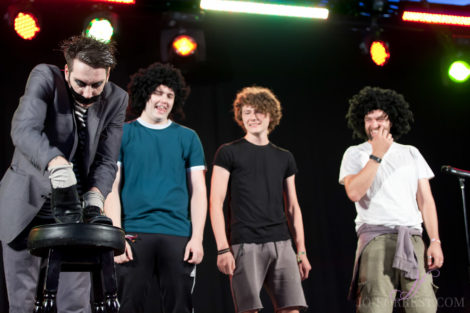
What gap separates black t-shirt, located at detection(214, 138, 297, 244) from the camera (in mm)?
3205

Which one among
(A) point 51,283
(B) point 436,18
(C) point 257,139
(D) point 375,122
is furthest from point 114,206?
(B) point 436,18

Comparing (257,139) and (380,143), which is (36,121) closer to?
(257,139)

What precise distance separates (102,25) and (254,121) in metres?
1.49

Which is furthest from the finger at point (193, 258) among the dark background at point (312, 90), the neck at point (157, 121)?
the dark background at point (312, 90)

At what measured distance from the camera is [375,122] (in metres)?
3.67

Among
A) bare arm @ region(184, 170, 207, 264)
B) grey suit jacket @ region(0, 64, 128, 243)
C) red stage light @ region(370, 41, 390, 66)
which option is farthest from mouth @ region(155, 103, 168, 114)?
red stage light @ region(370, 41, 390, 66)

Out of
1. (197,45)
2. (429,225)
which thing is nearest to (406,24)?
(197,45)

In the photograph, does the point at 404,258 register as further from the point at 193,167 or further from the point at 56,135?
the point at 56,135

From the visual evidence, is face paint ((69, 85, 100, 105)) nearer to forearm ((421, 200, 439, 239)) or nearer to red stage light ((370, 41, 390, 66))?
forearm ((421, 200, 439, 239))

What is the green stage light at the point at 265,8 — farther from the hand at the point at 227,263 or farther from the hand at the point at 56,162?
the hand at the point at 56,162

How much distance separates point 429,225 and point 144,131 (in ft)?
5.80

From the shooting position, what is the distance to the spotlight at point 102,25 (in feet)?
13.8

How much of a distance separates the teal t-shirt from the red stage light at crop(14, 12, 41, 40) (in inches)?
56.6

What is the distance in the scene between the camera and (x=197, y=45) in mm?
4496
